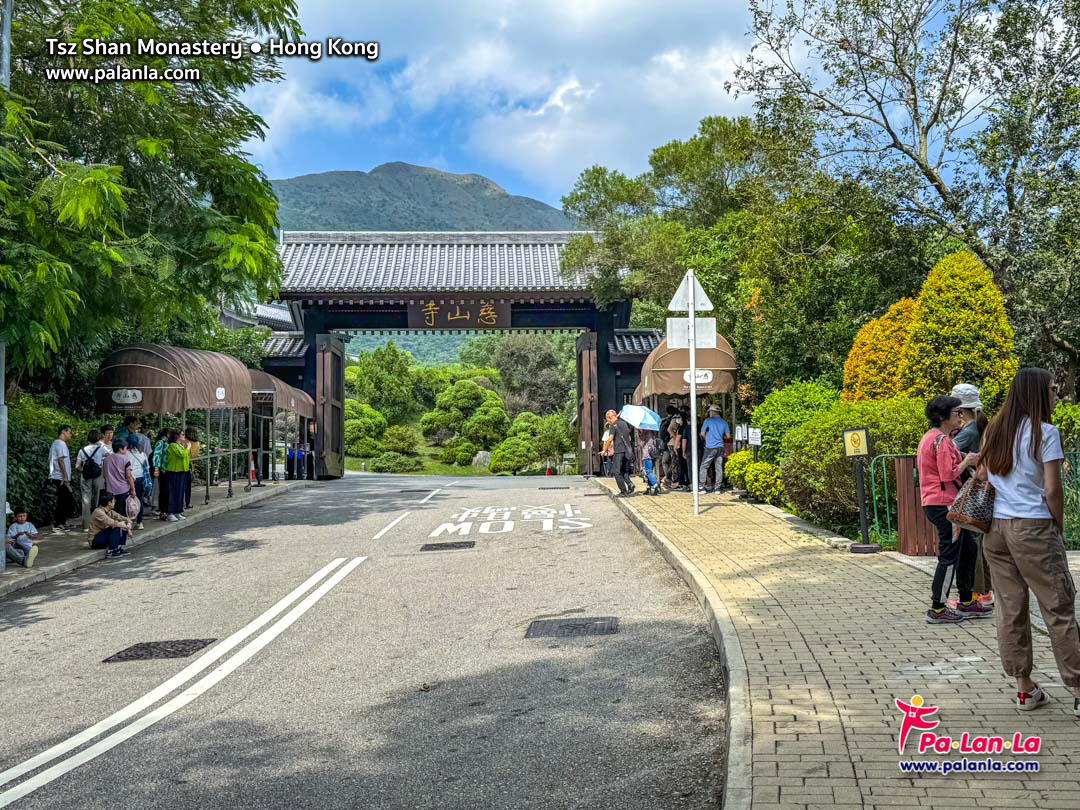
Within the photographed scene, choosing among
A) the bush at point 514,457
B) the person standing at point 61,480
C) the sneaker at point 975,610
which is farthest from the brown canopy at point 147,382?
the bush at point 514,457

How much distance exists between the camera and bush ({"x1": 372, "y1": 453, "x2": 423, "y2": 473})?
46.4 meters

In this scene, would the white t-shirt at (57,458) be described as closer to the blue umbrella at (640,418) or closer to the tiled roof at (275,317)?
the blue umbrella at (640,418)

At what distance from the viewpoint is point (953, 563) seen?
7172mm

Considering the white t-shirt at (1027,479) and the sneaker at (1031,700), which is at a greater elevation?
the white t-shirt at (1027,479)

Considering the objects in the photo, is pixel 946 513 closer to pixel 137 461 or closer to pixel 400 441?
pixel 137 461

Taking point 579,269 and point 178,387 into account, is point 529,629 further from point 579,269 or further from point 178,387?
point 579,269

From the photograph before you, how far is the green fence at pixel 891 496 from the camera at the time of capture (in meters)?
10.9

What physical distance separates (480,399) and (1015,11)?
123 ft

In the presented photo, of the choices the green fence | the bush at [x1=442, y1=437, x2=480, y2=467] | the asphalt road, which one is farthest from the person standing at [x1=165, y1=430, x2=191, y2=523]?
the bush at [x1=442, y1=437, x2=480, y2=467]

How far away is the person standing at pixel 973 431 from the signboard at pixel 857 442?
263cm

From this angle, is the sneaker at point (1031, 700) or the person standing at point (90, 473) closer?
the sneaker at point (1031, 700)

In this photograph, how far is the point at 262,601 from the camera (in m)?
9.95

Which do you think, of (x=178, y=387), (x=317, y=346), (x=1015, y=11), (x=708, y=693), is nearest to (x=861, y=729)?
(x=708, y=693)

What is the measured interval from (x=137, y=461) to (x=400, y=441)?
32663 millimetres
